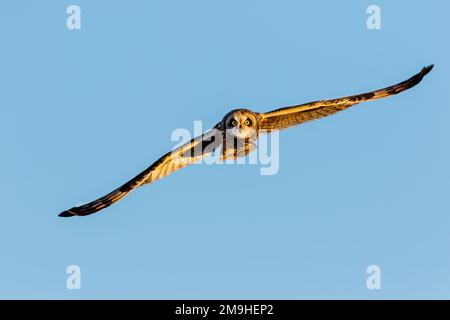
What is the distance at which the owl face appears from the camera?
28.0m

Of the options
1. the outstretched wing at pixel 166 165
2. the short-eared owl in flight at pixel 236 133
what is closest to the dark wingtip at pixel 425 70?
the short-eared owl in flight at pixel 236 133

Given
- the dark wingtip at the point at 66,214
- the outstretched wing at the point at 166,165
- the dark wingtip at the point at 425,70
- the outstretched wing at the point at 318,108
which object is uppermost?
the dark wingtip at the point at 425,70

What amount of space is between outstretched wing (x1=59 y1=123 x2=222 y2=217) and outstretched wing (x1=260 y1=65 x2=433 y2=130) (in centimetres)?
156

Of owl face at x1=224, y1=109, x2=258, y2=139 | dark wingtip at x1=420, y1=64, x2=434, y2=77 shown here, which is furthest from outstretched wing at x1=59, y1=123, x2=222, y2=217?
dark wingtip at x1=420, y1=64, x2=434, y2=77

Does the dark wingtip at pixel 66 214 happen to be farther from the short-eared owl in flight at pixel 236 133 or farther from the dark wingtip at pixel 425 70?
the dark wingtip at pixel 425 70

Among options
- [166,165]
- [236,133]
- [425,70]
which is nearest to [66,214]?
[166,165]

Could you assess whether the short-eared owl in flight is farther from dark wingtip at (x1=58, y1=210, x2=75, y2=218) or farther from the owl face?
dark wingtip at (x1=58, y1=210, x2=75, y2=218)

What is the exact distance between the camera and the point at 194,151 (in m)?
28.3

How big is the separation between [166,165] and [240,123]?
7.40 ft

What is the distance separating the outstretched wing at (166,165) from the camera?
26.1m

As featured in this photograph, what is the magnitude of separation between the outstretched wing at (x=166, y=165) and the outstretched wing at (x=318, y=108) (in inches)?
61.3
